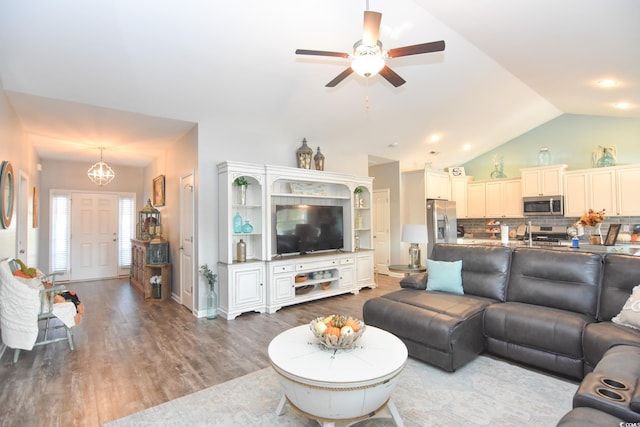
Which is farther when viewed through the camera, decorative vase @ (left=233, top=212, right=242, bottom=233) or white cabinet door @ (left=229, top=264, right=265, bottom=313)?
decorative vase @ (left=233, top=212, right=242, bottom=233)

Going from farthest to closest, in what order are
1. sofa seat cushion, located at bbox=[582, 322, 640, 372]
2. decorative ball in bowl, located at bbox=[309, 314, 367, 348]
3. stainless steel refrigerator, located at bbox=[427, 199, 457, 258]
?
stainless steel refrigerator, located at bbox=[427, 199, 457, 258] < sofa seat cushion, located at bbox=[582, 322, 640, 372] < decorative ball in bowl, located at bbox=[309, 314, 367, 348]

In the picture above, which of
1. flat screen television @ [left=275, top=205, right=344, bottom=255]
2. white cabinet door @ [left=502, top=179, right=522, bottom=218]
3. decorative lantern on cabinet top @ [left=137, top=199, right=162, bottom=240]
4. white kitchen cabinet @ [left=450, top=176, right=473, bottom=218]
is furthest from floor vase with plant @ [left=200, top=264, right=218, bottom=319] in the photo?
white cabinet door @ [left=502, top=179, right=522, bottom=218]

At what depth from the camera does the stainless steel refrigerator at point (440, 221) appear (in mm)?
7023

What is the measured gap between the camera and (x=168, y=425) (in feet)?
6.90

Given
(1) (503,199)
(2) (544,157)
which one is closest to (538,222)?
(1) (503,199)

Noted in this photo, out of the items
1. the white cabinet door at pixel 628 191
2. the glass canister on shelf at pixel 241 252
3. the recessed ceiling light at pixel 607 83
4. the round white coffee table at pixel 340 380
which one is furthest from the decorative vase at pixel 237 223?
the white cabinet door at pixel 628 191

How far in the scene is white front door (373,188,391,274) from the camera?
742cm

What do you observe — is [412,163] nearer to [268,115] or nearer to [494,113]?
[494,113]

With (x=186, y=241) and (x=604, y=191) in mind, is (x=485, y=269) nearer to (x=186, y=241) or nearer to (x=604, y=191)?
(x=186, y=241)

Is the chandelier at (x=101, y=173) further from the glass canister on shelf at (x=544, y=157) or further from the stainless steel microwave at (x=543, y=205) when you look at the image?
the glass canister on shelf at (x=544, y=157)

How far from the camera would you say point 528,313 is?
284 cm

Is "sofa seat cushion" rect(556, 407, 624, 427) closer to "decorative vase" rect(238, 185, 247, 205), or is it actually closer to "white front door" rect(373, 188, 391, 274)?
"decorative vase" rect(238, 185, 247, 205)

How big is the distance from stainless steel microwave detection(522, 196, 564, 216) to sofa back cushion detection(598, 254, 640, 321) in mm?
4134

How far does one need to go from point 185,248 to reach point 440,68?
14.9ft
